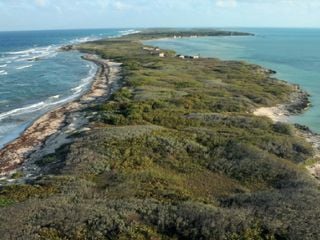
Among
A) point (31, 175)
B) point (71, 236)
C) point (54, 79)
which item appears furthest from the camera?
point (54, 79)

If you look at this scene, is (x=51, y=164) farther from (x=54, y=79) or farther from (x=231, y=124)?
(x=54, y=79)

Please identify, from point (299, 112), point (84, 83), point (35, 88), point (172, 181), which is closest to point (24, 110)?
point (35, 88)

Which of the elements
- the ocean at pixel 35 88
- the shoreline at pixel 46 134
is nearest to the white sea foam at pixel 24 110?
the ocean at pixel 35 88

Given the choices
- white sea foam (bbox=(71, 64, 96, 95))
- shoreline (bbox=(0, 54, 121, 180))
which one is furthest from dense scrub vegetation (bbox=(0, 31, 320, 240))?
white sea foam (bbox=(71, 64, 96, 95))

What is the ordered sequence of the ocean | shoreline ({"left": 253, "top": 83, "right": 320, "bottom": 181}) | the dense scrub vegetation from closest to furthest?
the dense scrub vegetation < shoreline ({"left": 253, "top": 83, "right": 320, "bottom": 181}) < the ocean

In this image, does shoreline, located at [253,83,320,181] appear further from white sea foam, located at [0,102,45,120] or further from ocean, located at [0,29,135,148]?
white sea foam, located at [0,102,45,120]

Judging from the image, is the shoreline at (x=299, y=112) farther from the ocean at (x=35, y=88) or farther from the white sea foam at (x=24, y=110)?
the white sea foam at (x=24, y=110)

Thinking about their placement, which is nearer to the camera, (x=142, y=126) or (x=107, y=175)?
(x=107, y=175)

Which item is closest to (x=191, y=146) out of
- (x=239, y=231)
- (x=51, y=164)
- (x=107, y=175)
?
(x=107, y=175)
